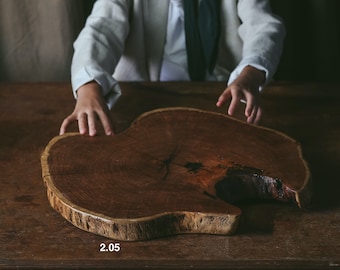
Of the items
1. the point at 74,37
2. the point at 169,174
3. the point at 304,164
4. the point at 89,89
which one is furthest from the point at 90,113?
the point at 74,37

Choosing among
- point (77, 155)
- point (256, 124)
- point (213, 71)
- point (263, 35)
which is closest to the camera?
point (77, 155)

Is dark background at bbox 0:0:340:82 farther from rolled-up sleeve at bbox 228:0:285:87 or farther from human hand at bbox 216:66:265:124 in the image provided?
human hand at bbox 216:66:265:124

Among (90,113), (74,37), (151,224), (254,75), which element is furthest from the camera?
(74,37)

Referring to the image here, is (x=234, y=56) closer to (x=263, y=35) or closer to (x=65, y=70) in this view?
(x=263, y=35)

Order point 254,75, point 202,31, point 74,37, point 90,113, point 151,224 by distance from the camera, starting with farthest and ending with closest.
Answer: point 74,37, point 202,31, point 254,75, point 90,113, point 151,224

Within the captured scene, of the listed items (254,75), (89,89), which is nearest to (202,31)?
(254,75)

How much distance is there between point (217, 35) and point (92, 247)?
617mm

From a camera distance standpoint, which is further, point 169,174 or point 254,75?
point 254,75

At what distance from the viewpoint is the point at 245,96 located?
41.2 inches

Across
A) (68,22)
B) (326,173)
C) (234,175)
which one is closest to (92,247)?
(234,175)

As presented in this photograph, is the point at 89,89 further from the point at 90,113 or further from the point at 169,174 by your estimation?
the point at 169,174

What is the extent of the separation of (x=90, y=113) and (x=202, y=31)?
0.37 metres

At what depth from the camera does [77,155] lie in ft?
2.96

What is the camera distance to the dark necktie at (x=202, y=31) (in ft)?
4.15
